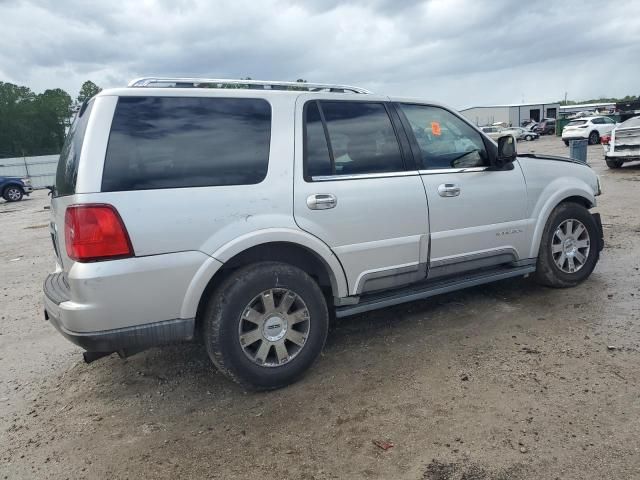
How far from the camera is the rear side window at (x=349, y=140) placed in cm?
349

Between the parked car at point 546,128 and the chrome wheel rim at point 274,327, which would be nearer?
the chrome wheel rim at point 274,327

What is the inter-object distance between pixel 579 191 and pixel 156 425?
4.27 meters

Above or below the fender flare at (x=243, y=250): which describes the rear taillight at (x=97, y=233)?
above

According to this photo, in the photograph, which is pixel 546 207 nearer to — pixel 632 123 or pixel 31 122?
pixel 632 123

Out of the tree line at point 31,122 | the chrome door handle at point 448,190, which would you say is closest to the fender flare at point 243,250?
the chrome door handle at point 448,190

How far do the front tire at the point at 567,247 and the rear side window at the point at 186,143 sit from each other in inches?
116

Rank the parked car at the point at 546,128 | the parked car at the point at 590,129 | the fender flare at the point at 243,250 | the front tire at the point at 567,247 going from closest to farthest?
the fender flare at the point at 243,250, the front tire at the point at 567,247, the parked car at the point at 590,129, the parked car at the point at 546,128

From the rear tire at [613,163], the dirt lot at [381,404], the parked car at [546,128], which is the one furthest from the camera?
the parked car at [546,128]

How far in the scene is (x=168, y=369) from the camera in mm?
3797

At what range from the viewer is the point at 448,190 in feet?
13.0

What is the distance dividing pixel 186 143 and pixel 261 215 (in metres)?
0.64

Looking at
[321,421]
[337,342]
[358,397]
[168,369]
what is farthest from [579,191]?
[168,369]

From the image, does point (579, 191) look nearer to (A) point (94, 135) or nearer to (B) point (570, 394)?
(B) point (570, 394)

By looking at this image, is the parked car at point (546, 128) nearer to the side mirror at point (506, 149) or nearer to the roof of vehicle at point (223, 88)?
the side mirror at point (506, 149)
